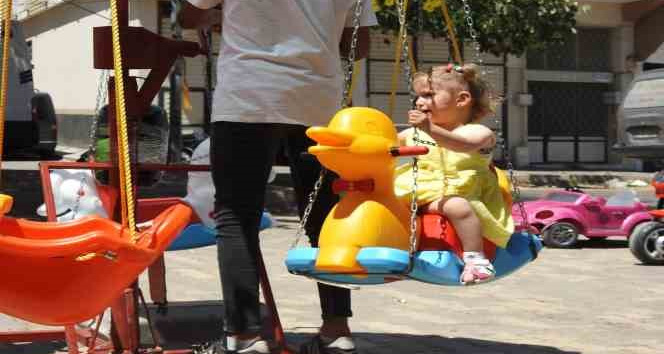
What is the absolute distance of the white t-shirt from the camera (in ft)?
11.6

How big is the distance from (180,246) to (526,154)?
22.8m

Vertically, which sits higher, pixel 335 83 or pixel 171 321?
pixel 335 83

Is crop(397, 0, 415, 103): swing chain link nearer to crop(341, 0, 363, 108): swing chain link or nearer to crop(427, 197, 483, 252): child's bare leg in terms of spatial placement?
crop(341, 0, 363, 108): swing chain link

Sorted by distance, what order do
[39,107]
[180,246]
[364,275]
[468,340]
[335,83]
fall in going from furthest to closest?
[39,107], [180,246], [468,340], [335,83], [364,275]

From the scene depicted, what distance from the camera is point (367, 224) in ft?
11.1

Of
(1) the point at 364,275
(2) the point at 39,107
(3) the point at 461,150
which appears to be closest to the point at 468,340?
(3) the point at 461,150

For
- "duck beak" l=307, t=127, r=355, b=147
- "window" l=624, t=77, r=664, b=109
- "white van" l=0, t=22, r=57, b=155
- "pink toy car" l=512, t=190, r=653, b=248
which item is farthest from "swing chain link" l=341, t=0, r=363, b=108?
"white van" l=0, t=22, r=57, b=155

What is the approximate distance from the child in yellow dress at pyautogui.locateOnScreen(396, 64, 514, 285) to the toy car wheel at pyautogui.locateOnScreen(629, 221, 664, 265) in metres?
4.26

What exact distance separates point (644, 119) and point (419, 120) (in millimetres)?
8796

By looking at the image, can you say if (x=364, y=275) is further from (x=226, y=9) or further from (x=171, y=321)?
(x=171, y=321)

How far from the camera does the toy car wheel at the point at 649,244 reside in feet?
26.2

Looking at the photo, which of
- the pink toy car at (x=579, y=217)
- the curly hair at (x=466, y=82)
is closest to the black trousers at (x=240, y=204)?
the curly hair at (x=466, y=82)

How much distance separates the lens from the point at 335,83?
3760 mm

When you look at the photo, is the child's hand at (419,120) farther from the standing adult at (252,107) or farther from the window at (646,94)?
the window at (646,94)
